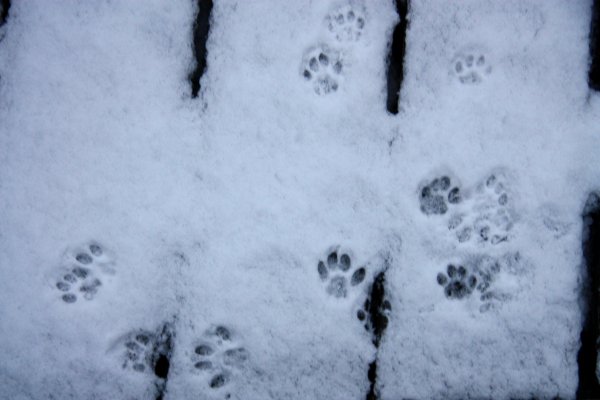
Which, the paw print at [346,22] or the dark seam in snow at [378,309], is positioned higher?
the paw print at [346,22]

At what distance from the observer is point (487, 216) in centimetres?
112

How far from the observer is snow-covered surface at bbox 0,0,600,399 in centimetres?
110

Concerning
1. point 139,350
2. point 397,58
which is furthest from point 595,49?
point 139,350

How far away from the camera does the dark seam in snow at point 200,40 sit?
3.77 ft

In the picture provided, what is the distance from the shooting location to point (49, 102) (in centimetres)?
113

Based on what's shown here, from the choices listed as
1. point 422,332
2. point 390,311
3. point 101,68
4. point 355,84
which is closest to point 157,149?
point 101,68

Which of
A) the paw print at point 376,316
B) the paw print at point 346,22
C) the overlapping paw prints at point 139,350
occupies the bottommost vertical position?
the overlapping paw prints at point 139,350

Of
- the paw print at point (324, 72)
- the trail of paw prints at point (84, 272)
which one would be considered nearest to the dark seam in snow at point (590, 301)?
the paw print at point (324, 72)

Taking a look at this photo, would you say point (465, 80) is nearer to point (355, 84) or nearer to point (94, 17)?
point (355, 84)

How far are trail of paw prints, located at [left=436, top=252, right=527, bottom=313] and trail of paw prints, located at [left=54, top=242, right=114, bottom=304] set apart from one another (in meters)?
0.98

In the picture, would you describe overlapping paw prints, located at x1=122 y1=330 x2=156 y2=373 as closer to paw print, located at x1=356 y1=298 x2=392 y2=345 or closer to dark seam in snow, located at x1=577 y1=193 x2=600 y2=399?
paw print, located at x1=356 y1=298 x2=392 y2=345

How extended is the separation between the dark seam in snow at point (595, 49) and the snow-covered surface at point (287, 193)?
0.03 m

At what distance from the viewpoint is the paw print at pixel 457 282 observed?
44.1 inches

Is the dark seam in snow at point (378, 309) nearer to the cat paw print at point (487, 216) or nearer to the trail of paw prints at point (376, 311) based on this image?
the trail of paw prints at point (376, 311)
